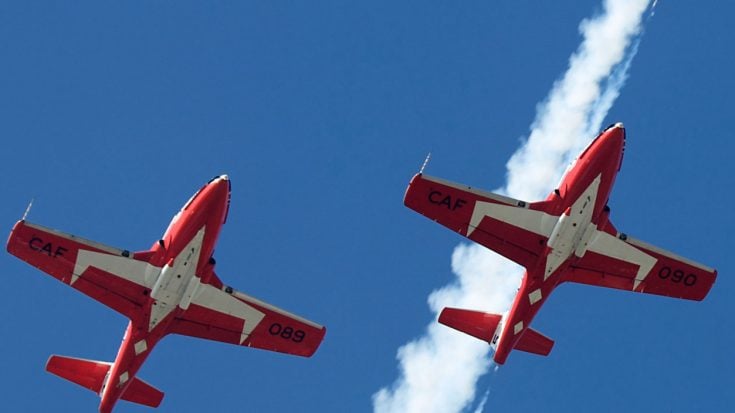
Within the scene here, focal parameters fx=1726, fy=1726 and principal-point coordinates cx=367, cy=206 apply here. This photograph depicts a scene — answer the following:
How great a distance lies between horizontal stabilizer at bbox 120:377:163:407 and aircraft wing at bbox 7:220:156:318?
4.42 meters

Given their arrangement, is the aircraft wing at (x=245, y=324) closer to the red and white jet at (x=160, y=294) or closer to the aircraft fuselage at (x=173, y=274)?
the red and white jet at (x=160, y=294)

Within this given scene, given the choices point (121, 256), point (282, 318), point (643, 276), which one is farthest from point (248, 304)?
point (643, 276)

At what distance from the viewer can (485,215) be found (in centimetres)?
7869

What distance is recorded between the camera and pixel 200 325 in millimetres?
80562

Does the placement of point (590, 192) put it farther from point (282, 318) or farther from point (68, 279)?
point (68, 279)

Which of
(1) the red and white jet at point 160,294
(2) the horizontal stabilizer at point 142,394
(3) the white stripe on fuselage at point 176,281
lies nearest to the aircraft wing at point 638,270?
(1) the red and white jet at point 160,294

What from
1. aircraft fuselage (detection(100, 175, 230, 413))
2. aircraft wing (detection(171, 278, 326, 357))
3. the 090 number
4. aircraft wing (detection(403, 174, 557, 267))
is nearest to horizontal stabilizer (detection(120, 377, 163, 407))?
aircraft fuselage (detection(100, 175, 230, 413))

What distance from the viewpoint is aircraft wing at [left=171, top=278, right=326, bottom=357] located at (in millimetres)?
80062

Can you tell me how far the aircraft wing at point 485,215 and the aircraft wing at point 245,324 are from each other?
8.76 metres

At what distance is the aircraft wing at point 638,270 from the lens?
79.9m

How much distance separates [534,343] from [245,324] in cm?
1399

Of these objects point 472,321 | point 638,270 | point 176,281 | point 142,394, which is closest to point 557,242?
point 638,270

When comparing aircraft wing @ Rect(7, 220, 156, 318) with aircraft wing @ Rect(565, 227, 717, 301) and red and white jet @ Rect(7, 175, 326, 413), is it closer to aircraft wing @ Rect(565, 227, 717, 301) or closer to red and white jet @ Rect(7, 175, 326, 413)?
red and white jet @ Rect(7, 175, 326, 413)

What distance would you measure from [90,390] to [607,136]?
26262mm
